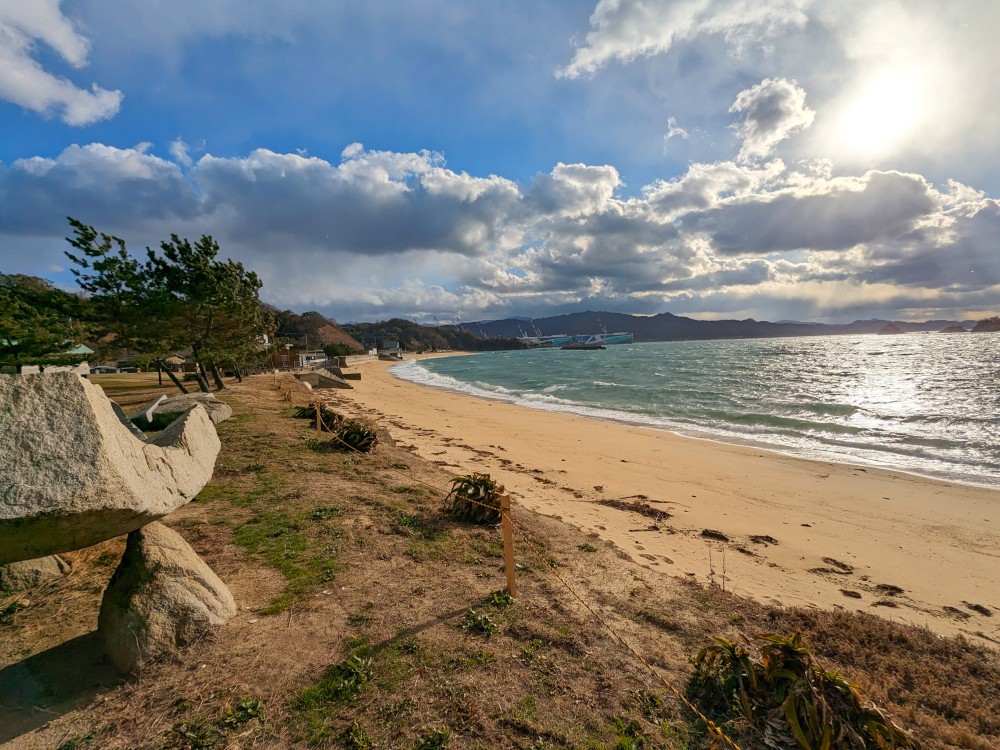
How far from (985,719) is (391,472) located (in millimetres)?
8755

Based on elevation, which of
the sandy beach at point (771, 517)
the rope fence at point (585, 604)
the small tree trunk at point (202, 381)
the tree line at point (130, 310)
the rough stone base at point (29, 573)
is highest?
the tree line at point (130, 310)

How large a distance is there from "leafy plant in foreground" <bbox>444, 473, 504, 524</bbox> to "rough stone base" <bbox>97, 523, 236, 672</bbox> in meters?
3.73

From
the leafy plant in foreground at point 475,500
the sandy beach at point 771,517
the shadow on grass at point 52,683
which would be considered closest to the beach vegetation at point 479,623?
the leafy plant in foreground at point 475,500

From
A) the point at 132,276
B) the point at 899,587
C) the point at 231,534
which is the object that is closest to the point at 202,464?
the point at 231,534

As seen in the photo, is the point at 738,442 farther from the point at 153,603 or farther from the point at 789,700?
the point at 153,603

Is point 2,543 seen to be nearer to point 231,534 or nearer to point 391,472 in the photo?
point 231,534

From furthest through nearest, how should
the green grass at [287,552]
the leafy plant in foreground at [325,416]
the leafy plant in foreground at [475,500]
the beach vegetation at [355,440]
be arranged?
the leafy plant in foreground at [325,416]
the beach vegetation at [355,440]
the leafy plant in foreground at [475,500]
the green grass at [287,552]

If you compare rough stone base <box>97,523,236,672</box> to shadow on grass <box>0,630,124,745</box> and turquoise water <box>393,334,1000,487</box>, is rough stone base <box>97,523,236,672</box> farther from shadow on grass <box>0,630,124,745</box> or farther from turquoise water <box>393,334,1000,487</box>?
turquoise water <box>393,334,1000,487</box>

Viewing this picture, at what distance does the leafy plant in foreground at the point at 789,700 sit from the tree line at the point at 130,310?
17.6 metres

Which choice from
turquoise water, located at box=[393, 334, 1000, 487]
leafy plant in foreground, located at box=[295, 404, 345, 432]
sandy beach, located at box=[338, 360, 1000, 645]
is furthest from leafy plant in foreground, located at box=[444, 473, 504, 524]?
turquoise water, located at box=[393, 334, 1000, 487]

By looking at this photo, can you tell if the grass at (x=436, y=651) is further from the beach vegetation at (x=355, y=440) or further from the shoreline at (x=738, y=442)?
the shoreline at (x=738, y=442)

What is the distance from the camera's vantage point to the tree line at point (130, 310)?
1316 centimetres

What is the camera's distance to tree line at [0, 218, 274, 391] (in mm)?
13156

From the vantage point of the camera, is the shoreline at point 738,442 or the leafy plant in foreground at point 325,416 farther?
the leafy plant in foreground at point 325,416
